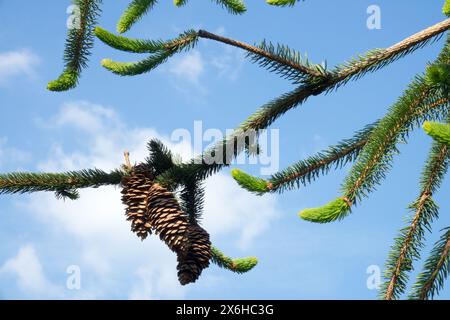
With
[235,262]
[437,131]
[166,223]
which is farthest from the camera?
[235,262]

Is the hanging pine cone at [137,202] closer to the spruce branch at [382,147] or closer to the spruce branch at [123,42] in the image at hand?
the spruce branch at [123,42]

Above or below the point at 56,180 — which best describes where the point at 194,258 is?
below

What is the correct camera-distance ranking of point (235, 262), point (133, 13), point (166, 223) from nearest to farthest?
point (166, 223) → point (235, 262) → point (133, 13)

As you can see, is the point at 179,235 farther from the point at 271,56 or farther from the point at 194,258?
the point at 271,56

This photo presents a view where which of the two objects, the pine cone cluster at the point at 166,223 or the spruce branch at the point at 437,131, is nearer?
the spruce branch at the point at 437,131

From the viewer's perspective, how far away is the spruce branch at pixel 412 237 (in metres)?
2.90

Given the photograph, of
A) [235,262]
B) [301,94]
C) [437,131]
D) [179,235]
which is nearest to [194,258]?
[179,235]

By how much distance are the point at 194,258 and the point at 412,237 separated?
109 cm

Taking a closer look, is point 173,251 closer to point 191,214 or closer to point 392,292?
point 191,214

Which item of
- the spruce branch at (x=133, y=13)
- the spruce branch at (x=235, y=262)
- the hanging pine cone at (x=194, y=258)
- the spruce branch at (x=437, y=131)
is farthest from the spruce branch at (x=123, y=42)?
the spruce branch at (x=437, y=131)

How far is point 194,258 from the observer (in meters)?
3.02
